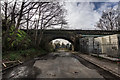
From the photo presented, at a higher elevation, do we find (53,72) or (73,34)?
(73,34)

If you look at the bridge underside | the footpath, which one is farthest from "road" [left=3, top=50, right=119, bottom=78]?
the bridge underside

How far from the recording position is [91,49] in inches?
530

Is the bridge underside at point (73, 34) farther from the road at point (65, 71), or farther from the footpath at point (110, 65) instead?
the road at point (65, 71)

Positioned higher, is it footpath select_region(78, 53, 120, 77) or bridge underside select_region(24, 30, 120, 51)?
bridge underside select_region(24, 30, 120, 51)

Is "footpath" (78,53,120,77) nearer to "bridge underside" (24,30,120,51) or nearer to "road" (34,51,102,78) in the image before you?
"road" (34,51,102,78)

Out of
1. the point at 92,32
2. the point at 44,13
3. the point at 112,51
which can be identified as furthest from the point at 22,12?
the point at 92,32

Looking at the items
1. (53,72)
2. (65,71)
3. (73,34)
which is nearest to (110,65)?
(65,71)

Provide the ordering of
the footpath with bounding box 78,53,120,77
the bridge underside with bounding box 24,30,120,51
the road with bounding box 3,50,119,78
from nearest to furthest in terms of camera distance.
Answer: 1. the road with bounding box 3,50,119,78
2. the footpath with bounding box 78,53,120,77
3. the bridge underside with bounding box 24,30,120,51

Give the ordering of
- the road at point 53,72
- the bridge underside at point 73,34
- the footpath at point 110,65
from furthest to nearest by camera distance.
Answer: the bridge underside at point 73,34 < the footpath at point 110,65 < the road at point 53,72

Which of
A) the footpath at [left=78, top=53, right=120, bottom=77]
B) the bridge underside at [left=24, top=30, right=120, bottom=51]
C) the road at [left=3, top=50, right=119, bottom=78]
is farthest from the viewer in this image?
the bridge underside at [left=24, top=30, right=120, bottom=51]

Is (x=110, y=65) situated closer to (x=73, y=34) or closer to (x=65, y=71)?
(x=65, y=71)

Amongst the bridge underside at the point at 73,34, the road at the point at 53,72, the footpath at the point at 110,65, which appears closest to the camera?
the road at the point at 53,72

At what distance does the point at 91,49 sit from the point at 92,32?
1237cm

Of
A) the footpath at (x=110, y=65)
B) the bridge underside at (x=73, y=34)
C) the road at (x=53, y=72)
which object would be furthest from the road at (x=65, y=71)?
the bridge underside at (x=73, y=34)
